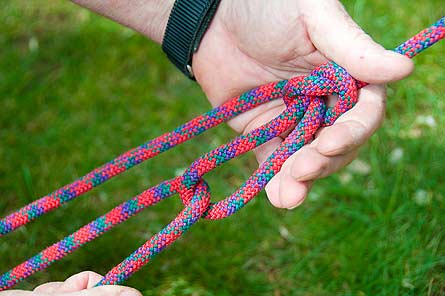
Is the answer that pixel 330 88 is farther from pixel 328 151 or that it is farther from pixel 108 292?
pixel 108 292

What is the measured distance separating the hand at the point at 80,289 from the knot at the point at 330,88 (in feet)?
1.64

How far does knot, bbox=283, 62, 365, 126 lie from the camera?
121 centimetres

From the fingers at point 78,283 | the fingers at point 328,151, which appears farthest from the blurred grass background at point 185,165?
the fingers at point 328,151

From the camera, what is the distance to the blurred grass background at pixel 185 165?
1.63 m

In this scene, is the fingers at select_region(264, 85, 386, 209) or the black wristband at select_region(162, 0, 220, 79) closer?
the fingers at select_region(264, 85, 386, 209)

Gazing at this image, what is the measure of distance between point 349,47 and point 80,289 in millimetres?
691

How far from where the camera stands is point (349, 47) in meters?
1.17

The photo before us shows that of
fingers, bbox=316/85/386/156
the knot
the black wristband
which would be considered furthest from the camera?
the black wristband

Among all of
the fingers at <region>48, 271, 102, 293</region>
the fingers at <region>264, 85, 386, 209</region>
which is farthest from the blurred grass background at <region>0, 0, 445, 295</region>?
the fingers at <region>264, 85, 386, 209</region>

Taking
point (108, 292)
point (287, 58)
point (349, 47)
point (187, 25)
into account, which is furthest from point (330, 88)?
point (108, 292)

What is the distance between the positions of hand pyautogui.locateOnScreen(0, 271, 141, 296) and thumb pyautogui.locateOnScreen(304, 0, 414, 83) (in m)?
0.59

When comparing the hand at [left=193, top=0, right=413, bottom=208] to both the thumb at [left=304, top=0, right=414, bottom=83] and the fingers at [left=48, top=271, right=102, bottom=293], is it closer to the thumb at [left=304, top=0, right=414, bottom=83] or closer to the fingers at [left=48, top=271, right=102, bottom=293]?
the thumb at [left=304, top=0, right=414, bottom=83]

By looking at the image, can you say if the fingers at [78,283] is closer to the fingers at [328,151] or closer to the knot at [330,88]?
the fingers at [328,151]

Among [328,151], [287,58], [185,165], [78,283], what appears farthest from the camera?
[185,165]
